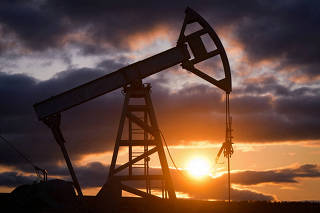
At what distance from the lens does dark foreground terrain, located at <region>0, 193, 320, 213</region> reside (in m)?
23.9

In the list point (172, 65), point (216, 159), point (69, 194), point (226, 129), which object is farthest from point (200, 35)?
point (69, 194)

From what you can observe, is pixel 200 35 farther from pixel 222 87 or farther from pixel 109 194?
pixel 109 194

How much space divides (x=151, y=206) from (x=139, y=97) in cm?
499

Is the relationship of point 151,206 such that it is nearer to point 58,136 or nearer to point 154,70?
point 58,136

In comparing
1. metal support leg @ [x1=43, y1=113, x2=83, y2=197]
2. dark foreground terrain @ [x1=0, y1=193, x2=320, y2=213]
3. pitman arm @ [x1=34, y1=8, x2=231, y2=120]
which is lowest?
dark foreground terrain @ [x1=0, y1=193, x2=320, y2=213]

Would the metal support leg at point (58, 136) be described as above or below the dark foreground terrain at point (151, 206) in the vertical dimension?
above

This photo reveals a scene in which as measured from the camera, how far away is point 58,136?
83.7 ft

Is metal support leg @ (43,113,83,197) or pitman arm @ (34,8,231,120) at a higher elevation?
pitman arm @ (34,8,231,120)

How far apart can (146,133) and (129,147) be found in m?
1.06

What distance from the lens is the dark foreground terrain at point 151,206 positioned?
23859mm

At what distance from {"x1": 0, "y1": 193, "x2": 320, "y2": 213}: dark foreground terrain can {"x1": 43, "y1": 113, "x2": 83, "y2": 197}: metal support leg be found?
0.89 metres

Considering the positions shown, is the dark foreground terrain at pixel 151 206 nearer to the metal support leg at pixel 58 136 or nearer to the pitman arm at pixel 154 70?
the metal support leg at pixel 58 136

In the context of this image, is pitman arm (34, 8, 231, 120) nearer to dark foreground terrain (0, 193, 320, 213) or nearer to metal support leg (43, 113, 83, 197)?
metal support leg (43, 113, 83, 197)

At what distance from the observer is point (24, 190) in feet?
80.5
